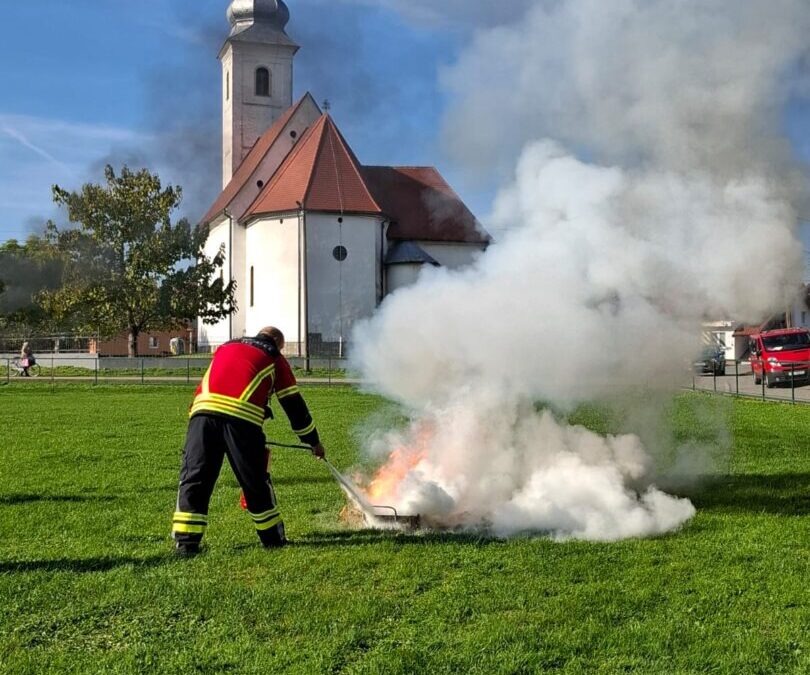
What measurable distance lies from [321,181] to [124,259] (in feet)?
42.4

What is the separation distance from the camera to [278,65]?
2456 inches

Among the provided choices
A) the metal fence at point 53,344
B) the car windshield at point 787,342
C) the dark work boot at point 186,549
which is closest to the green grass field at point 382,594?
the dark work boot at point 186,549

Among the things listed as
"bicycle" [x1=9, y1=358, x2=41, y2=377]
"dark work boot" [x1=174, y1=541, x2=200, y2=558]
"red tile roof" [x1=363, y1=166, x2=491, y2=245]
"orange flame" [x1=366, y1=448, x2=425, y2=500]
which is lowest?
"dark work boot" [x1=174, y1=541, x2=200, y2=558]

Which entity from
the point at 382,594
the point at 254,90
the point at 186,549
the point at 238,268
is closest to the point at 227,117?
the point at 254,90

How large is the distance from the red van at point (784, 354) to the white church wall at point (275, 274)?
2776cm

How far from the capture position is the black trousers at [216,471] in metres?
7.21

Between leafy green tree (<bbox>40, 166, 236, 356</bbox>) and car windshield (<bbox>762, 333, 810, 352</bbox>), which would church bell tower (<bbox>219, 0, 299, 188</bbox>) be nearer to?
leafy green tree (<bbox>40, 166, 236, 356</bbox>)

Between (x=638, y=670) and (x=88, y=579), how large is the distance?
4.23 meters

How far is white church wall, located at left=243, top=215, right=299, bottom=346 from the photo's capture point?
50406 millimetres

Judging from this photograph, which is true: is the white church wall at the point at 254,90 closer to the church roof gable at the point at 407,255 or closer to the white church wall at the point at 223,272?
the white church wall at the point at 223,272

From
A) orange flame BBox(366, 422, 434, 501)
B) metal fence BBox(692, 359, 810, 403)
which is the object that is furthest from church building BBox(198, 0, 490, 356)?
orange flame BBox(366, 422, 434, 501)

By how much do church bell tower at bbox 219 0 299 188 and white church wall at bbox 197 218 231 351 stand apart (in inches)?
238

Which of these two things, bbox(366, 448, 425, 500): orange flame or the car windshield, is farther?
the car windshield

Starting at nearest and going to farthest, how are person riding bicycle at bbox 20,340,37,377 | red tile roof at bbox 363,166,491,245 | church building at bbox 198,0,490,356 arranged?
person riding bicycle at bbox 20,340,37,377 → church building at bbox 198,0,490,356 → red tile roof at bbox 363,166,491,245
